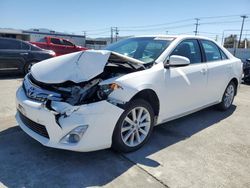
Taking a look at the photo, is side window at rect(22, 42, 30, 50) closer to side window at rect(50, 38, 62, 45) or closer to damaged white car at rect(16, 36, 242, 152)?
damaged white car at rect(16, 36, 242, 152)

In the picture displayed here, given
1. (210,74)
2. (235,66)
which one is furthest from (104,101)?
(235,66)

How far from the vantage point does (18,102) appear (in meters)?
3.17

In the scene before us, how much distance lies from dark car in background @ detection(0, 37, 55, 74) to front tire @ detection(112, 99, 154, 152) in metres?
6.54

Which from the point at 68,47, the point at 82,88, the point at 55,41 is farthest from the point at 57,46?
the point at 82,88

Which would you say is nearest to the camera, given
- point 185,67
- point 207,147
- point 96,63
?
point 96,63

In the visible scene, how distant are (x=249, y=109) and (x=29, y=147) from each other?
4.80m

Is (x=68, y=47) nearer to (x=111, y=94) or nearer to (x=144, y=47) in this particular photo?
(x=144, y=47)

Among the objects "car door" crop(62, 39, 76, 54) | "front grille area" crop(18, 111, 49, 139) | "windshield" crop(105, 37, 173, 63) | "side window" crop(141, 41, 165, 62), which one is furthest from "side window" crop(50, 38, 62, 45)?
"front grille area" crop(18, 111, 49, 139)

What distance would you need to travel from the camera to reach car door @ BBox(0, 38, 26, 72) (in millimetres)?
8227

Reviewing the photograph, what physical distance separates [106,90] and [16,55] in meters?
6.71

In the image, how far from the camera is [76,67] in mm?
3105

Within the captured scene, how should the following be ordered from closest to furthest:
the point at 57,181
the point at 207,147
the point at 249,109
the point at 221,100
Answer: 1. the point at 57,181
2. the point at 207,147
3. the point at 221,100
4. the point at 249,109

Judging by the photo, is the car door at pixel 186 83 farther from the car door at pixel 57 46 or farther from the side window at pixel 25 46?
the car door at pixel 57 46

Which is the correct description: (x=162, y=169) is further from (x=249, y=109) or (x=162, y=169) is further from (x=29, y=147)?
(x=249, y=109)
